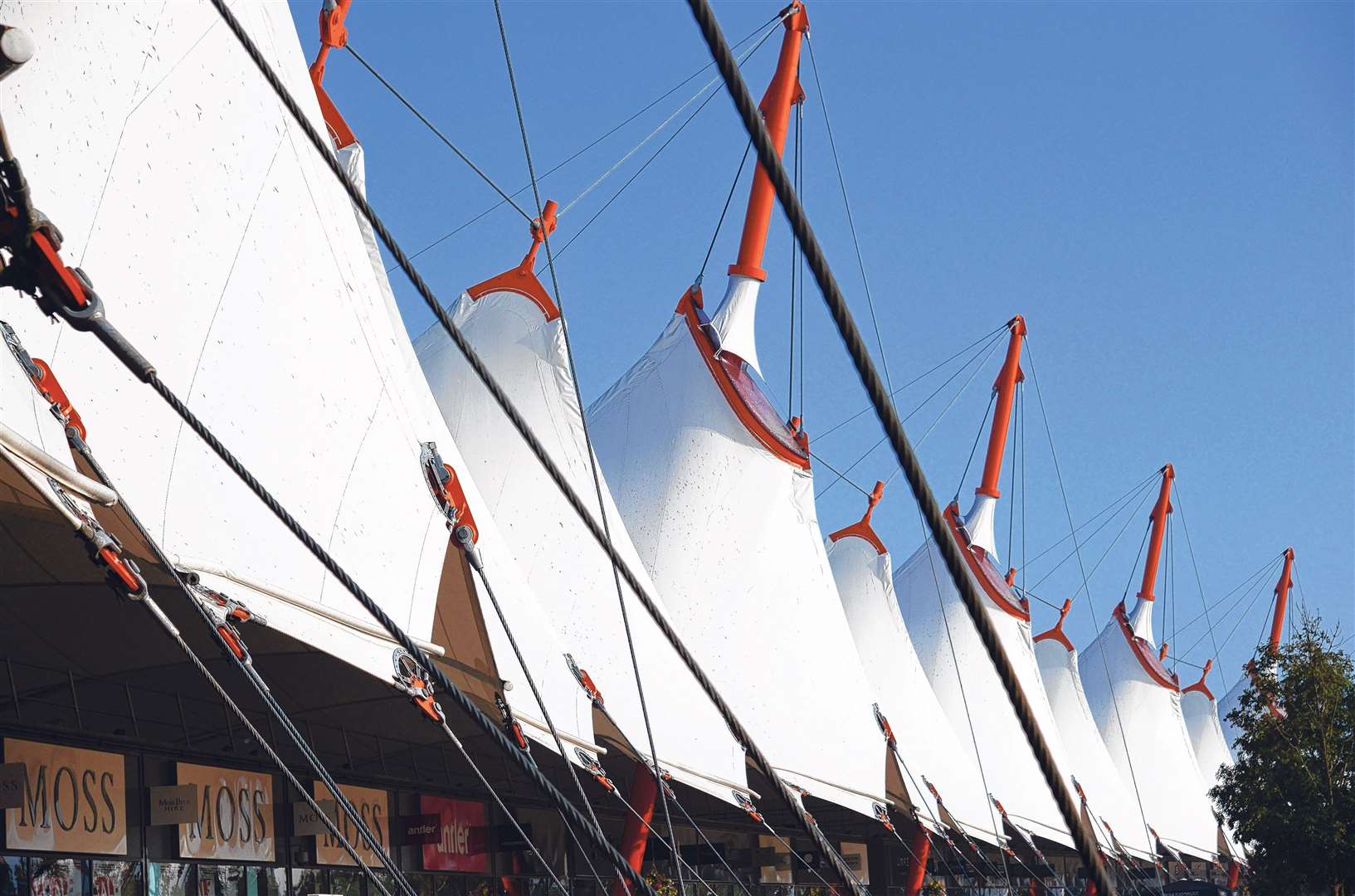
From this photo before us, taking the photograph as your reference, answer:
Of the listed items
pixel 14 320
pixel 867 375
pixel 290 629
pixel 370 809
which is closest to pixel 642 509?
pixel 370 809

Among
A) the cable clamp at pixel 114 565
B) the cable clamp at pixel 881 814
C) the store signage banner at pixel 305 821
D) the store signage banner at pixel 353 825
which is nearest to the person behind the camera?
the cable clamp at pixel 114 565

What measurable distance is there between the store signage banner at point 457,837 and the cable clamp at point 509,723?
6156 mm

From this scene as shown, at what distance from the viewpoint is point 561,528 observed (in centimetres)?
1902

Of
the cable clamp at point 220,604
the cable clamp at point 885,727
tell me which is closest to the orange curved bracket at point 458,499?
the cable clamp at point 220,604

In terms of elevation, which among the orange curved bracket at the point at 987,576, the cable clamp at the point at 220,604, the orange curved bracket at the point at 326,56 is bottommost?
the cable clamp at the point at 220,604

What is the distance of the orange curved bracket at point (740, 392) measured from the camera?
22828 mm

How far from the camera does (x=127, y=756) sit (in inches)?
576

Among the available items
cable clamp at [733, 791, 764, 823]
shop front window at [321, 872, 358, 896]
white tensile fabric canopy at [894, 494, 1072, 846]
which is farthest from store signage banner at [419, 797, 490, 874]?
white tensile fabric canopy at [894, 494, 1072, 846]

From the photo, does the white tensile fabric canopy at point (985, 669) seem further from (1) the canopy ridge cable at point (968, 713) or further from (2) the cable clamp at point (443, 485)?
(2) the cable clamp at point (443, 485)

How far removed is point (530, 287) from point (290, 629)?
34.0ft

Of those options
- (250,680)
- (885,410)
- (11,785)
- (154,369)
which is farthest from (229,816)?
(885,410)

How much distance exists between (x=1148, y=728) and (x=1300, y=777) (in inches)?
760

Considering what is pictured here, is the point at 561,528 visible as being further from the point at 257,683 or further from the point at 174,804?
the point at 257,683

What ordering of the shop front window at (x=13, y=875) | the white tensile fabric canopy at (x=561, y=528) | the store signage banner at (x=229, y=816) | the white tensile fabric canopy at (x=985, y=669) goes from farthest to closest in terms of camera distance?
the white tensile fabric canopy at (x=985, y=669)
the white tensile fabric canopy at (x=561, y=528)
the store signage banner at (x=229, y=816)
the shop front window at (x=13, y=875)
